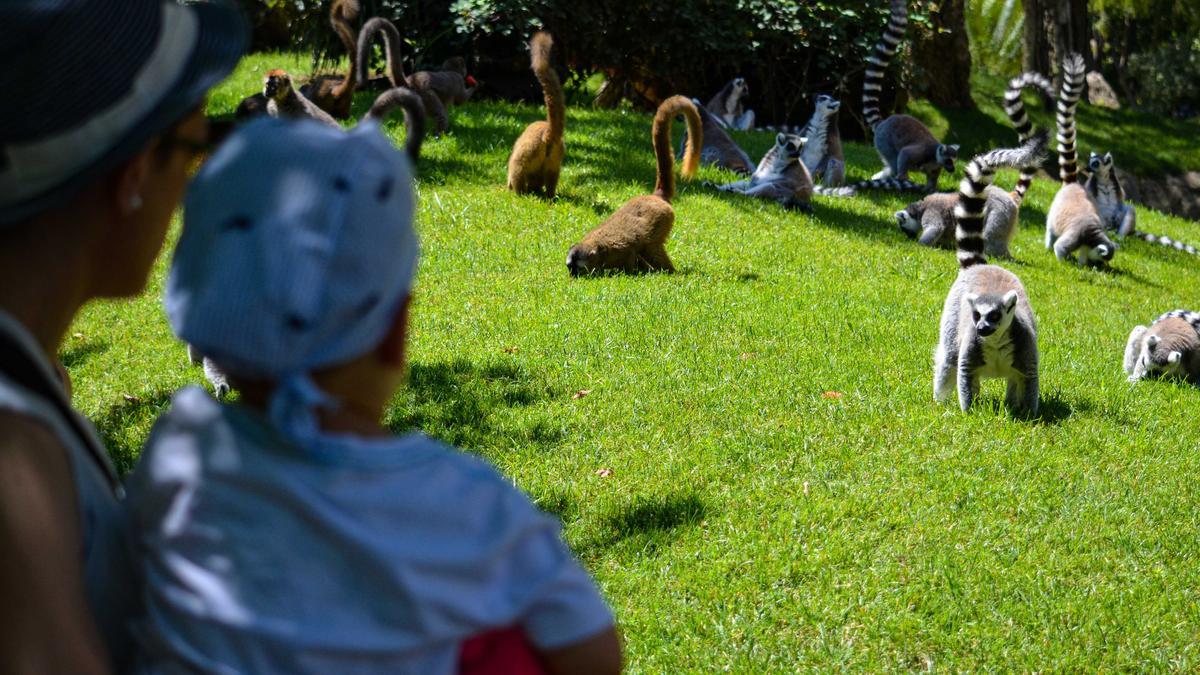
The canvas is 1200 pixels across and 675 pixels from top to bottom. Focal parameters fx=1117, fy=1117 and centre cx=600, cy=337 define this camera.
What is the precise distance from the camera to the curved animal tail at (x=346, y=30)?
12.2m

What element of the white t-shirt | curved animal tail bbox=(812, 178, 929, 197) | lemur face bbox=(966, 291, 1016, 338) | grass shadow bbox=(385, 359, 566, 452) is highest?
the white t-shirt

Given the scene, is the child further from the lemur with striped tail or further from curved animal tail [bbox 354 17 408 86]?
curved animal tail [bbox 354 17 408 86]

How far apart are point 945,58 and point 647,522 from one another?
17938mm

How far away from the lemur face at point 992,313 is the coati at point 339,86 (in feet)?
26.5

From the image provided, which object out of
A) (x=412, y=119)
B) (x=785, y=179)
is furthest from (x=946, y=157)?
(x=412, y=119)

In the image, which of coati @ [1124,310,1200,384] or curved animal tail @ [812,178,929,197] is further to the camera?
curved animal tail @ [812,178,929,197]

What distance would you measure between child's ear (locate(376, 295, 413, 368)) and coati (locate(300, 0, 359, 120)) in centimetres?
1128

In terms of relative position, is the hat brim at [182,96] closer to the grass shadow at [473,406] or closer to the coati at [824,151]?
the grass shadow at [473,406]

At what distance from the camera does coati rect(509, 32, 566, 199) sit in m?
9.62

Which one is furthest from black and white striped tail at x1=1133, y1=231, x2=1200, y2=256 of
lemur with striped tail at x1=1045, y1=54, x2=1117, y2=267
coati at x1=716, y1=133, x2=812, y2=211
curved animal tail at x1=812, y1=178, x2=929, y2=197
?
coati at x1=716, y1=133, x2=812, y2=211

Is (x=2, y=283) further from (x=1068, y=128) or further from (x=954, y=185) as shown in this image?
(x=954, y=185)

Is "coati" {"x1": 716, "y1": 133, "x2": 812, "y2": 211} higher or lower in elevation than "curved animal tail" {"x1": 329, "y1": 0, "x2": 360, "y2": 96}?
lower

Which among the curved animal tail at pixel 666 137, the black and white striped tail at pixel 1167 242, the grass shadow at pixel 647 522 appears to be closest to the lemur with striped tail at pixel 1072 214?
the black and white striped tail at pixel 1167 242

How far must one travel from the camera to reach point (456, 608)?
1.31 meters
